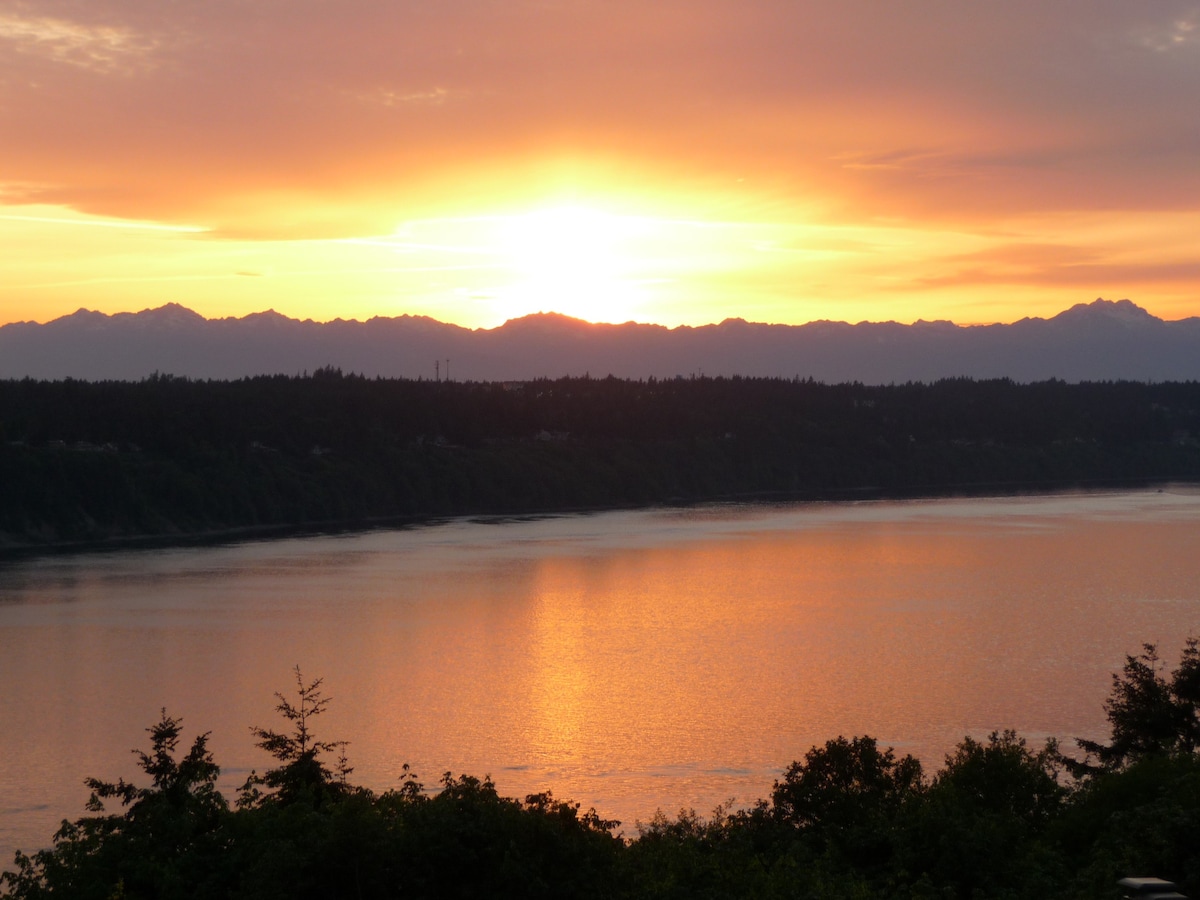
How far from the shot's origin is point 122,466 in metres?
92.6

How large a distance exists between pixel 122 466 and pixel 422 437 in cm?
3523

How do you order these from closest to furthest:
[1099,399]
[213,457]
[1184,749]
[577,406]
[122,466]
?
1. [1184,749]
2. [122,466]
3. [213,457]
4. [577,406]
5. [1099,399]

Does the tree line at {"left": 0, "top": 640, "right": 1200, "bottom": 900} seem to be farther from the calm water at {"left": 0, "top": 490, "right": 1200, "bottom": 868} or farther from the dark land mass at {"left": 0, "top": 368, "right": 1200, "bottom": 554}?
the dark land mass at {"left": 0, "top": 368, "right": 1200, "bottom": 554}

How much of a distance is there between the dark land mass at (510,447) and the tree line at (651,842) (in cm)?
7080

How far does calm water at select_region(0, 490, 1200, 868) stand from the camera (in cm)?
3159

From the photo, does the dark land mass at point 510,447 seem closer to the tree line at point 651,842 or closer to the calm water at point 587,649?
the calm water at point 587,649

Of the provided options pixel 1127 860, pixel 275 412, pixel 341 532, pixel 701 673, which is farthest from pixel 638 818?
pixel 275 412

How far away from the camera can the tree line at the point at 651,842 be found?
14320mm

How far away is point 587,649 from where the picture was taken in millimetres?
47219

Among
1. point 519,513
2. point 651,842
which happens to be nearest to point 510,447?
point 519,513

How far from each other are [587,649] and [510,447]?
79140 mm

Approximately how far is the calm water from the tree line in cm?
787

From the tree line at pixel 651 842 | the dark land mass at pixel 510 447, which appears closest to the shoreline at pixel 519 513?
the dark land mass at pixel 510 447

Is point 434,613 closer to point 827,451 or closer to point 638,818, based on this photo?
point 638,818
